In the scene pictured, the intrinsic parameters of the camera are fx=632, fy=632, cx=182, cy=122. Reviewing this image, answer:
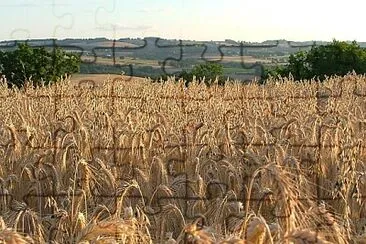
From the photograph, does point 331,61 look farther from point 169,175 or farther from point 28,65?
point 169,175

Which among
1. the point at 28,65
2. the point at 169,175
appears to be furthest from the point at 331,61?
the point at 169,175

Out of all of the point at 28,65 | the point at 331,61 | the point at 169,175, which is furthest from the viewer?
the point at 331,61

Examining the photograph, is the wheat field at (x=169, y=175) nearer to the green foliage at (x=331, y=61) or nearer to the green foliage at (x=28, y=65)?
the green foliage at (x=28, y=65)

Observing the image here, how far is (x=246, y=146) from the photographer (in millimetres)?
5020

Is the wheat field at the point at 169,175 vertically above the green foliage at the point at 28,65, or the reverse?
the wheat field at the point at 169,175

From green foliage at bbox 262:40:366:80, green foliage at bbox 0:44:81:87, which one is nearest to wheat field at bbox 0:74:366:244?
green foliage at bbox 0:44:81:87

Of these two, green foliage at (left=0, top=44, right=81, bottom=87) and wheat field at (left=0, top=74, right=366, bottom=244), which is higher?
wheat field at (left=0, top=74, right=366, bottom=244)

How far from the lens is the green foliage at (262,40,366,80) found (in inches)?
793

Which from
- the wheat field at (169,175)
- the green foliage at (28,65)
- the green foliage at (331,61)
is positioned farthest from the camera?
the green foliage at (331,61)

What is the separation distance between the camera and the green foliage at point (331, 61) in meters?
20.1

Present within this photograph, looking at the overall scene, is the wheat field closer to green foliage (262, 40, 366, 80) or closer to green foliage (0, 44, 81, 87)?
green foliage (0, 44, 81, 87)

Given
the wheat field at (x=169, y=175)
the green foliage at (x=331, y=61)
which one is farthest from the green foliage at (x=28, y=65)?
the wheat field at (x=169, y=175)

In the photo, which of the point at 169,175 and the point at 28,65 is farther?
the point at 28,65

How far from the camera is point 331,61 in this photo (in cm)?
2014
